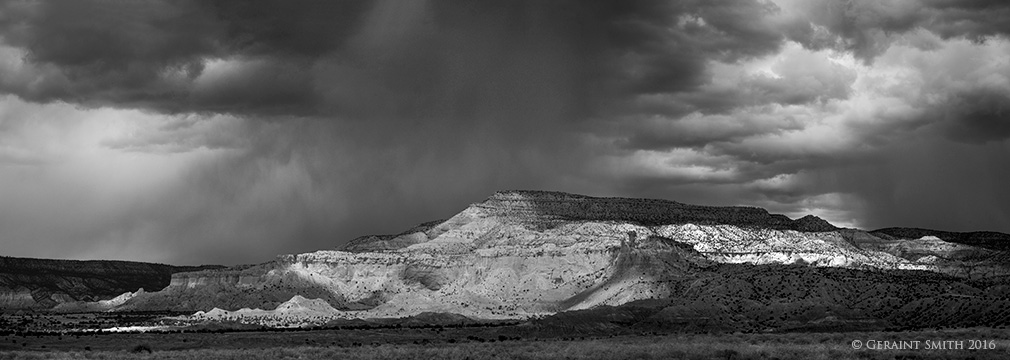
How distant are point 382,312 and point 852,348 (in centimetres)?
12121

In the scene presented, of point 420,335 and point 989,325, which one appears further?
point 420,335

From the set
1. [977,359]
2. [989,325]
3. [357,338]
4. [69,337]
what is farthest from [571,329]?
[977,359]

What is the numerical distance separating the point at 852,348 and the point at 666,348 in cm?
1389

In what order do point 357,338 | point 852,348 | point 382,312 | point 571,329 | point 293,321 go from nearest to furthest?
1. point 852,348
2. point 357,338
3. point 571,329
4. point 293,321
5. point 382,312

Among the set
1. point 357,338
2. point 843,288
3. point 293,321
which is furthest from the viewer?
point 293,321

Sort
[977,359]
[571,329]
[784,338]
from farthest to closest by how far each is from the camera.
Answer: [571,329] → [784,338] → [977,359]

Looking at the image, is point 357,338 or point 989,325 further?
point 357,338

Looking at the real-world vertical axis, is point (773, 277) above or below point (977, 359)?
above

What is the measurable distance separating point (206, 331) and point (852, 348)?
315 feet

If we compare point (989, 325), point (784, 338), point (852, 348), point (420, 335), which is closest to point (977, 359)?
point (852, 348)

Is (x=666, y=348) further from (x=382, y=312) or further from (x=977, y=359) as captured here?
(x=382, y=312)

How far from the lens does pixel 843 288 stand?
176000mm

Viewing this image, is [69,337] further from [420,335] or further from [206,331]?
[420,335]

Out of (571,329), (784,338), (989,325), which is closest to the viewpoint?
(784,338)
